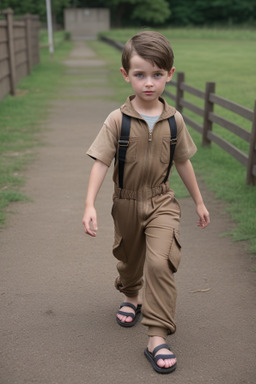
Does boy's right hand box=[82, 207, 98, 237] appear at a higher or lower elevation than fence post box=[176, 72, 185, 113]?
higher

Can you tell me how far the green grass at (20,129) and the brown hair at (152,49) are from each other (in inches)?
114

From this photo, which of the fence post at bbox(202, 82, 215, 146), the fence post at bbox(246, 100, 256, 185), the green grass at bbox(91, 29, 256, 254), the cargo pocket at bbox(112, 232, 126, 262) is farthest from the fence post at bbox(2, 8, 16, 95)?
the cargo pocket at bbox(112, 232, 126, 262)

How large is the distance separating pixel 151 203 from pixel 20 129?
24.6ft

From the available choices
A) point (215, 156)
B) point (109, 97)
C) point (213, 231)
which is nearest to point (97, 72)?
point (109, 97)

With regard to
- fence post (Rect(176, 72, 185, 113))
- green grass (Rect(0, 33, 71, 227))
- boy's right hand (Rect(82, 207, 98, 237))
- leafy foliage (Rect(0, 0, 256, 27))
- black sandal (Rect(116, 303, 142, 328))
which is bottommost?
leafy foliage (Rect(0, 0, 256, 27))

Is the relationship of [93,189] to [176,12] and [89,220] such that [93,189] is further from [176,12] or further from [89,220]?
[176,12]

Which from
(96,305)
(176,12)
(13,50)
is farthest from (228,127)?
(176,12)

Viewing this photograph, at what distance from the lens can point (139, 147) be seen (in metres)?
2.80

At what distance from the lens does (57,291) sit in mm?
3742

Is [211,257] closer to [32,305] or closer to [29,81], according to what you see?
[32,305]

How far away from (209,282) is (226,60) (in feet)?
75.6

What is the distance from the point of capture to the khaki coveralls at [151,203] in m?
2.77

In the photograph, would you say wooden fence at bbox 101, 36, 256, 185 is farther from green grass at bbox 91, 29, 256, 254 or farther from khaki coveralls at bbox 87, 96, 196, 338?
khaki coveralls at bbox 87, 96, 196, 338

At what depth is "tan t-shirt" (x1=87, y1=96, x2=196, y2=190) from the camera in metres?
2.80
